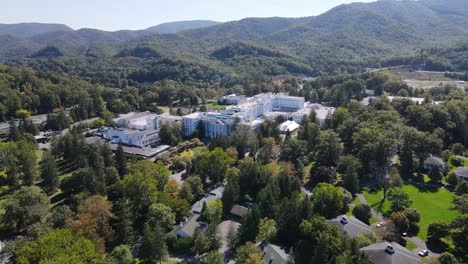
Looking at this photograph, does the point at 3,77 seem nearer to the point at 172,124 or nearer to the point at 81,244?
the point at 172,124

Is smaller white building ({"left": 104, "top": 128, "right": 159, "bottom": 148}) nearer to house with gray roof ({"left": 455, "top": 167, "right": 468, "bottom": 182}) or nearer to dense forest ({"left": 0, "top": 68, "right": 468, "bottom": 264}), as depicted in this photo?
dense forest ({"left": 0, "top": 68, "right": 468, "bottom": 264})

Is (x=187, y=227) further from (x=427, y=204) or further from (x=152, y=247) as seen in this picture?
(x=427, y=204)

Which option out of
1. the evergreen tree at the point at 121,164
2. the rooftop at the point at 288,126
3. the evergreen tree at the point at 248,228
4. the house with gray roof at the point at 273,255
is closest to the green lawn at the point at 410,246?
the house with gray roof at the point at 273,255

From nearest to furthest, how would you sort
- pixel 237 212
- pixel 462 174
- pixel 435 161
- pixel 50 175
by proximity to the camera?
pixel 237 212 < pixel 50 175 < pixel 462 174 < pixel 435 161

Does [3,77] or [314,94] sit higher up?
[3,77]

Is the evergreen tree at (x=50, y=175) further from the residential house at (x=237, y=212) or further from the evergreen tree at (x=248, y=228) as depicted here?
the evergreen tree at (x=248, y=228)

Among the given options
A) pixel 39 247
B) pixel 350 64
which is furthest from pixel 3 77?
pixel 350 64

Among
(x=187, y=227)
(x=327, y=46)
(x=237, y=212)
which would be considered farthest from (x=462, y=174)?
(x=327, y=46)
